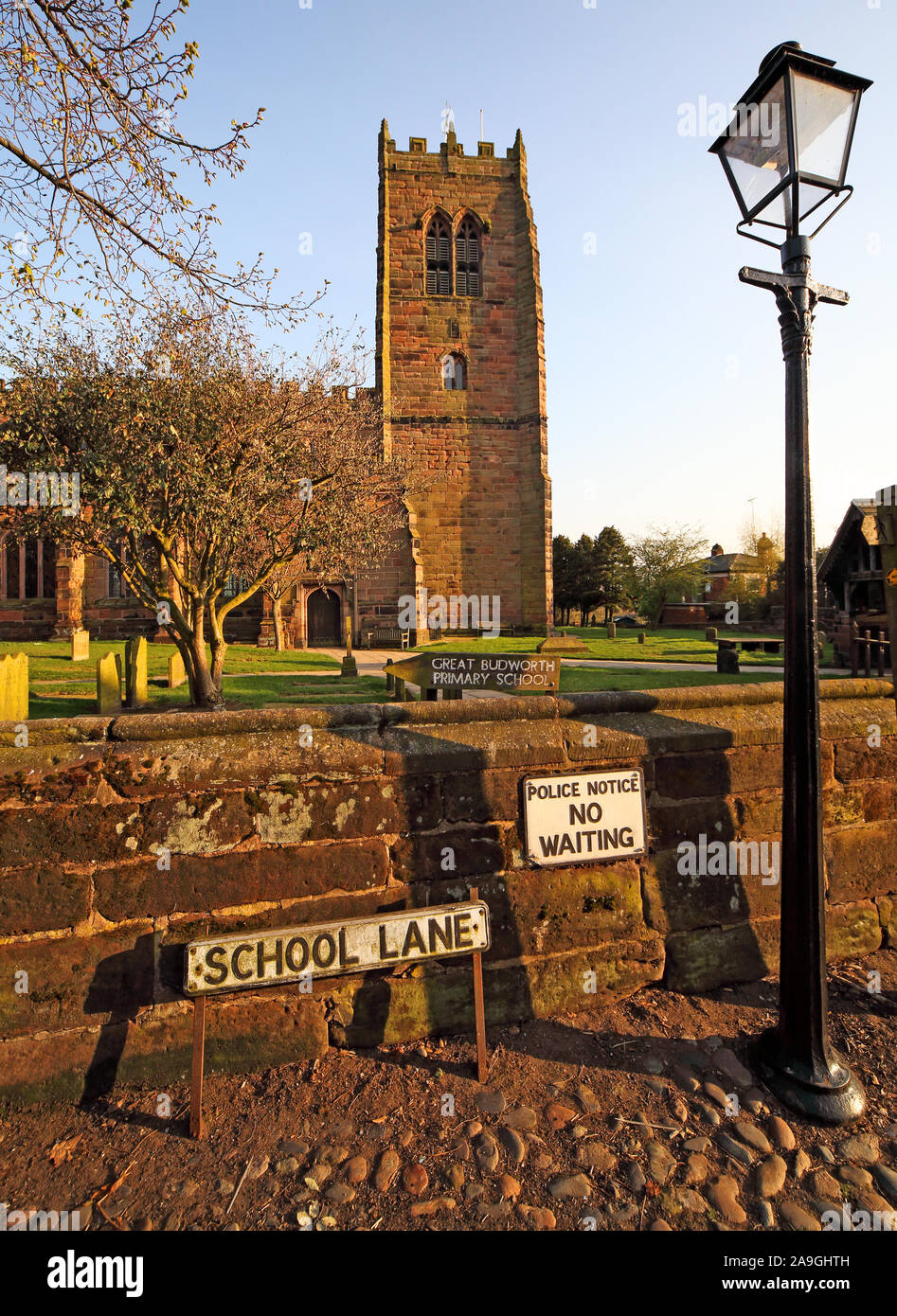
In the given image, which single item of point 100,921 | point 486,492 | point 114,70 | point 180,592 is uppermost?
point 486,492

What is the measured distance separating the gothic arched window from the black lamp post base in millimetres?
27332

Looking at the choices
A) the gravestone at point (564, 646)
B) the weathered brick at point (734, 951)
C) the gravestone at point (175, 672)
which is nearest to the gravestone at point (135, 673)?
the gravestone at point (175, 672)

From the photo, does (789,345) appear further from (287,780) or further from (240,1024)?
(240,1024)

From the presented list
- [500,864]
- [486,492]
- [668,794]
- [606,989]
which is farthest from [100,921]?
[486,492]

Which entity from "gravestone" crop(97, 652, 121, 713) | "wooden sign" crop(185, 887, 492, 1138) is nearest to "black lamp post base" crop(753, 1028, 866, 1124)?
"wooden sign" crop(185, 887, 492, 1138)

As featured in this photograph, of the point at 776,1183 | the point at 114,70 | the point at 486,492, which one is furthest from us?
the point at 486,492

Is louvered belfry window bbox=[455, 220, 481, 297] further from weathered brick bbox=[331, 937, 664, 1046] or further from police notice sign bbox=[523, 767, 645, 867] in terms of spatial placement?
weathered brick bbox=[331, 937, 664, 1046]

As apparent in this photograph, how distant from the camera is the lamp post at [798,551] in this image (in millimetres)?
2656

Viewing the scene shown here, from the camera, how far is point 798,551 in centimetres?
275

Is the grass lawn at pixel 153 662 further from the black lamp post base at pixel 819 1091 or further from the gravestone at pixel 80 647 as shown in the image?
the black lamp post base at pixel 819 1091

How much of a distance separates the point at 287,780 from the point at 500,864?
1.12 meters

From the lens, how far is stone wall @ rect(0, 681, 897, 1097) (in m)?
2.49

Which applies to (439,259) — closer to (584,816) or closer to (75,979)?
(584,816)

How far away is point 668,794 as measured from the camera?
328cm
